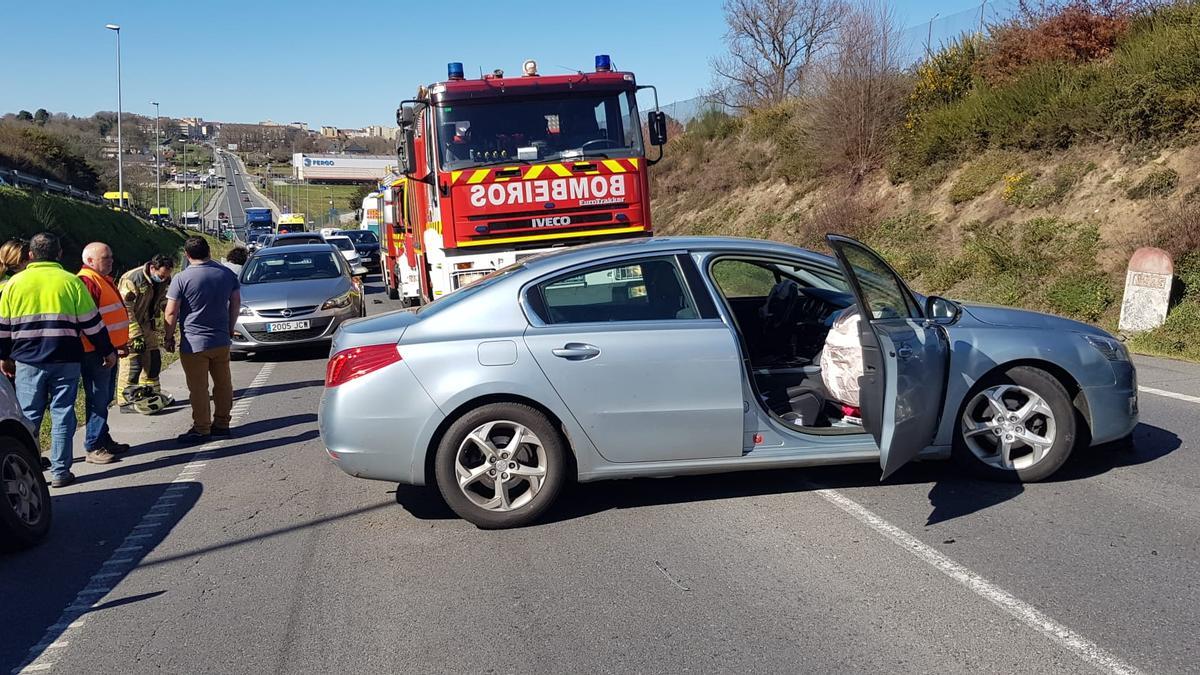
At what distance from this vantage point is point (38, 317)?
6961 mm

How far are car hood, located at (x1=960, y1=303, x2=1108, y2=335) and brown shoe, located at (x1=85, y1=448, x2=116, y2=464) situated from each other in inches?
249

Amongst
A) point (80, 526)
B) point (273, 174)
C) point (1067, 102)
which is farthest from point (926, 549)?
point (273, 174)

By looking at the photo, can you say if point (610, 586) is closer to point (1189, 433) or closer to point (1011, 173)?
point (1189, 433)

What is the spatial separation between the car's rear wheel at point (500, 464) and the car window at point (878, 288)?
187 cm

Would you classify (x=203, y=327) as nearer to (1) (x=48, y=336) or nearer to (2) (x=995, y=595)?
(1) (x=48, y=336)

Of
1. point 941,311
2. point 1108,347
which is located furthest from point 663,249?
point 1108,347

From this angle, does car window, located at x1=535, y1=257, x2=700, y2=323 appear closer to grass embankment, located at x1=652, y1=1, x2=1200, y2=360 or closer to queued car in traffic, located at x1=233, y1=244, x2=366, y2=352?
grass embankment, located at x1=652, y1=1, x2=1200, y2=360

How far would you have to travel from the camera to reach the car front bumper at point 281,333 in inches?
524

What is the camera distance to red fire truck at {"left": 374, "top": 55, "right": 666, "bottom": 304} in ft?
37.1

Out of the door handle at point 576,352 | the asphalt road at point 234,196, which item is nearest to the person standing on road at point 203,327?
the door handle at point 576,352

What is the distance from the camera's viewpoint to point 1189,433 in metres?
7.34

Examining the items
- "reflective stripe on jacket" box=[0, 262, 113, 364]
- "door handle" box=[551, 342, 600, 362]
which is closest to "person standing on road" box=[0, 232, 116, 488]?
"reflective stripe on jacket" box=[0, 262, 113, 364]

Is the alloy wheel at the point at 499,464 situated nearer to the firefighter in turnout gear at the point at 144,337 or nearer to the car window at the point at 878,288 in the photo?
the car window at the point at 878,288

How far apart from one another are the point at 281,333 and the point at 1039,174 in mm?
13345
